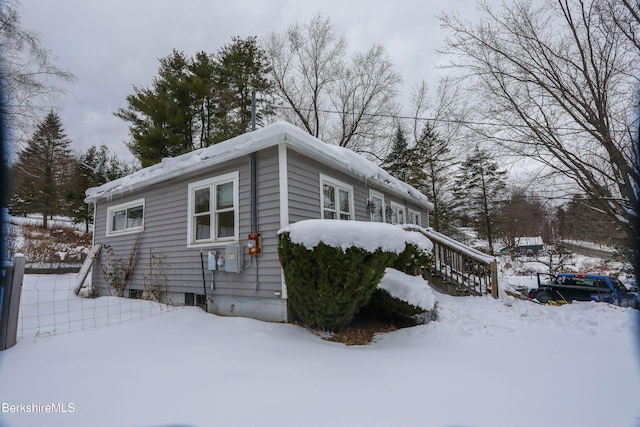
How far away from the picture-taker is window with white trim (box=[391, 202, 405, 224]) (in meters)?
9.77

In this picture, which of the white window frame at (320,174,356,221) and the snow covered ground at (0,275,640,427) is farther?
the white window frame at (320,174,356,221)

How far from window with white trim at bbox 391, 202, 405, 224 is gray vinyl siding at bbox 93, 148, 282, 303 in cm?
542

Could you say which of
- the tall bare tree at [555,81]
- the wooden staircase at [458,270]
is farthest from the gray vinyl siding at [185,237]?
the tall bare tree at [555,81]

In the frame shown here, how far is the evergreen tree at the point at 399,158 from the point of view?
1942 centimetres

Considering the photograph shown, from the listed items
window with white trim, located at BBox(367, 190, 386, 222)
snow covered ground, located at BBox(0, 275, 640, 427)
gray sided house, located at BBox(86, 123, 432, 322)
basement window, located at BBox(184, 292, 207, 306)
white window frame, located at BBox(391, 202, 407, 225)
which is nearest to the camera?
snow covered ground, located at BBox(0, 275, 640, 427)

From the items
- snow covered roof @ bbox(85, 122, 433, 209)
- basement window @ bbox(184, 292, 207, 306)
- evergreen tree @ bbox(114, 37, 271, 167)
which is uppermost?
evergreen tree @ bbox(114, 37, 271, 167)

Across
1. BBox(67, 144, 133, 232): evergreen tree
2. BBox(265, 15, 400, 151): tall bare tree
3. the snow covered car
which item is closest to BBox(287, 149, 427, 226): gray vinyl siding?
the snow covered car

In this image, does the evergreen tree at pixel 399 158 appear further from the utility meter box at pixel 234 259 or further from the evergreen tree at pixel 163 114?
the utility meter box at pixel 234 259

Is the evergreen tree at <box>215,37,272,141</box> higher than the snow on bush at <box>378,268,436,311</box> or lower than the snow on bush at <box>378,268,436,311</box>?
higher

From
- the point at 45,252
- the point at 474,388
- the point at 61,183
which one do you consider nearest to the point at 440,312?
the point at 474,388

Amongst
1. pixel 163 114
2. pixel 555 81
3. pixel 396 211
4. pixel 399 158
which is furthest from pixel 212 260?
pixel 399 158

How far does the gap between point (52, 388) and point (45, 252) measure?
42.9 feet

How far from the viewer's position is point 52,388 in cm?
250

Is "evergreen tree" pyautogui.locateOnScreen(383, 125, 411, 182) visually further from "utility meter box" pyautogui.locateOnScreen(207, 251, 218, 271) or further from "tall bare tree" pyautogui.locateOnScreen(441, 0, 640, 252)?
"utility meter box" pyautogui.locateOnScreen(207, 251, 218, 271)
